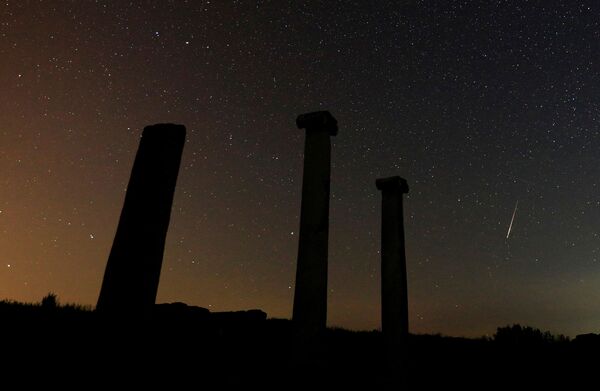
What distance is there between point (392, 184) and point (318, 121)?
3.47 m

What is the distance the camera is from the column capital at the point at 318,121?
11977 millimetres

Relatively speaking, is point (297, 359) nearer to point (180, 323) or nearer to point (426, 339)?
point (180, 323)

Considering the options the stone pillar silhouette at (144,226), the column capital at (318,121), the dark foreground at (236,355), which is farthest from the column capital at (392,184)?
the stone pillar silhouette at (144,226)

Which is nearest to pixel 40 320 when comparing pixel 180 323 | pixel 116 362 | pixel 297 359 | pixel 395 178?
pixel 180 323

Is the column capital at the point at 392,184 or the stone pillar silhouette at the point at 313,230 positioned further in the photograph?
the column capital at the point at 392,184

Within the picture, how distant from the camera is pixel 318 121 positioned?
12.0 metres

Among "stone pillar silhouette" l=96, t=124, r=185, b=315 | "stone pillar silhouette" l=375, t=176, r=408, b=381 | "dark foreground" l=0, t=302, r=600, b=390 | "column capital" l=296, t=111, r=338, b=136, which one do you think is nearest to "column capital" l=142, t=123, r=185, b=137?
"stone pillar silhouette" l=96, t=124, r=185, b=315

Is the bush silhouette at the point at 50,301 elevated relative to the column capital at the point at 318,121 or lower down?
lower down

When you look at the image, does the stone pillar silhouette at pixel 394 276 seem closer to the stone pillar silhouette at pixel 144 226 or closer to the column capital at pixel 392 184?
the column capital at pixel 392 184

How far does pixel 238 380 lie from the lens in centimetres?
1025

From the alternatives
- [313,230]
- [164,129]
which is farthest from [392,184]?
[164,129]

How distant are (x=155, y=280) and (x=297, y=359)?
4644mm

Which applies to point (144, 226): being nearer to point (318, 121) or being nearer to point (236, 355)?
point (318, 121)

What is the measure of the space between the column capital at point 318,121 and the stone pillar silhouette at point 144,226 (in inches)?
203
